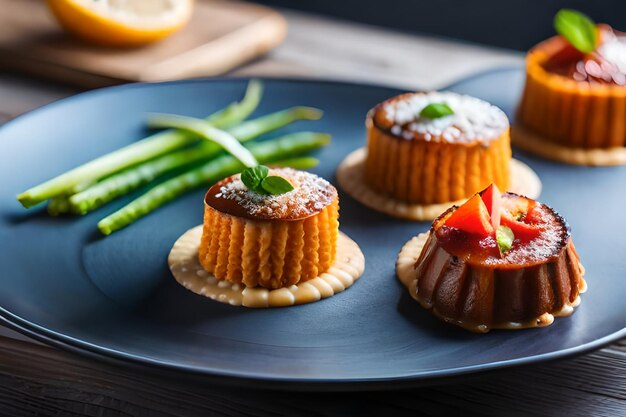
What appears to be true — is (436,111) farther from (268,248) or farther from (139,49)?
(139,49)

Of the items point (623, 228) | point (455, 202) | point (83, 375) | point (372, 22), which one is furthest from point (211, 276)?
point (372, 22)

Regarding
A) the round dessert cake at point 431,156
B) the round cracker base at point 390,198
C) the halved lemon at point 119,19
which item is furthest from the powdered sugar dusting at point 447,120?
the halved lemon at point 119,19

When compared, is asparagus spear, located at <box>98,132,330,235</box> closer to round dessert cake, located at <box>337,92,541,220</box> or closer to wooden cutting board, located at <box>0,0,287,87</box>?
round dessert cake, located at <box>337,92,541,220</box>

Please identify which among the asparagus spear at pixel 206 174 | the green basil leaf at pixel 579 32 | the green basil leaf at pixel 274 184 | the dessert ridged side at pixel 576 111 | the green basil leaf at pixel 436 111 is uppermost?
the green basil leaf at pixel 579 32

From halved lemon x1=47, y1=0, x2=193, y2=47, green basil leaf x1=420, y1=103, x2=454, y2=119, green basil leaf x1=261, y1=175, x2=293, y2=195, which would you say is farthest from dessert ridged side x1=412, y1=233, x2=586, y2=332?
halved lemon x1=47, y1=0, x2=193, y2=47

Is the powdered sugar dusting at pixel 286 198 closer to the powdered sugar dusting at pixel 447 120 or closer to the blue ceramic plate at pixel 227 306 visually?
the blue ceramic plate at pixel 227 306

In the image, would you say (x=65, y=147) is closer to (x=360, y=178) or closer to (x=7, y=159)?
(x=7, y=159)
